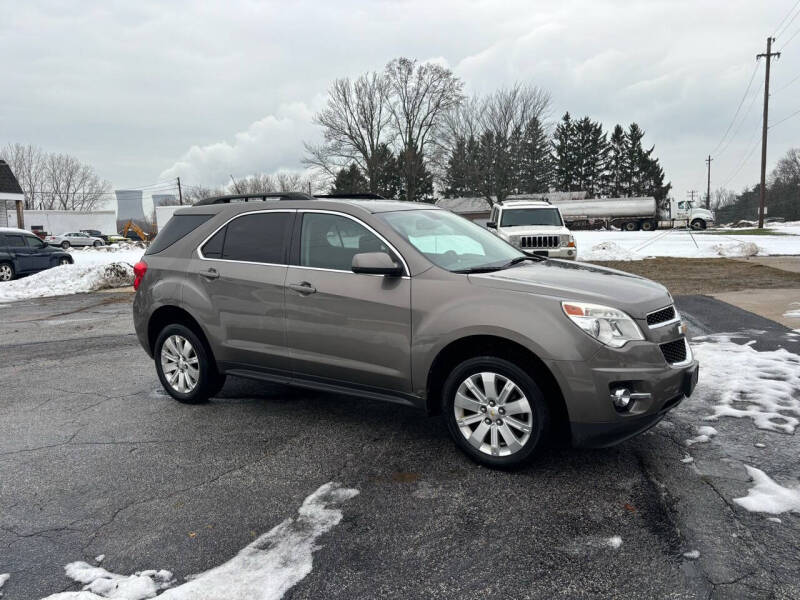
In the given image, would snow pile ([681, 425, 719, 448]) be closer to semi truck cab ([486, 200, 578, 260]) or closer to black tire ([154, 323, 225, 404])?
black tire ([154, 323, 225, 404])

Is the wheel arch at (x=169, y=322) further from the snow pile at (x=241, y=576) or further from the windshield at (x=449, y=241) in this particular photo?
the snow pile at (x=241, y=576)

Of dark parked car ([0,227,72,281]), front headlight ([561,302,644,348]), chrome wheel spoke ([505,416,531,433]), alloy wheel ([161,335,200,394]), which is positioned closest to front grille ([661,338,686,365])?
front headlight ([561,302,644,348])

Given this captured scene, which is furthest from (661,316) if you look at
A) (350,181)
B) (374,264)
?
(350,181)

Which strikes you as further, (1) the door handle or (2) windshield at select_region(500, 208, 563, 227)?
(2) windshield at select_region(500, 208, 563, 227)

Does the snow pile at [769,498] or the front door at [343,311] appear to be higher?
the front door at [343,311]

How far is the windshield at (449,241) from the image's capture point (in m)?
4.31

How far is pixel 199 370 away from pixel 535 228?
10.9m

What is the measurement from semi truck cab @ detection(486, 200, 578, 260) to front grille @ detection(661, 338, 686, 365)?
9.49 m

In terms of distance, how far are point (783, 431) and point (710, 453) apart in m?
0.75

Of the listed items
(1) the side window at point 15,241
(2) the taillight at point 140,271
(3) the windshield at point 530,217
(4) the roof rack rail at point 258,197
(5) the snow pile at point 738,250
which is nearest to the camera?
(4) the roof rack rail at point 258,197

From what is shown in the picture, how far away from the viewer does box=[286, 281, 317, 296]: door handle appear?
4480 millimetres

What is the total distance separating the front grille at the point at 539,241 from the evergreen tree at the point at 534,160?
146ft

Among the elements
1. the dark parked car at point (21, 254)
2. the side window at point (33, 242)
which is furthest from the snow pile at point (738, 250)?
the side window at point (33, 242)

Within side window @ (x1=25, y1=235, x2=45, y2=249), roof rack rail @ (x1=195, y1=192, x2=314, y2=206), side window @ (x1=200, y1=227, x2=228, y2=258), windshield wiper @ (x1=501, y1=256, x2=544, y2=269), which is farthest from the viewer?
side window @ (x1=25, y1=235, x2=45, y2=249)
